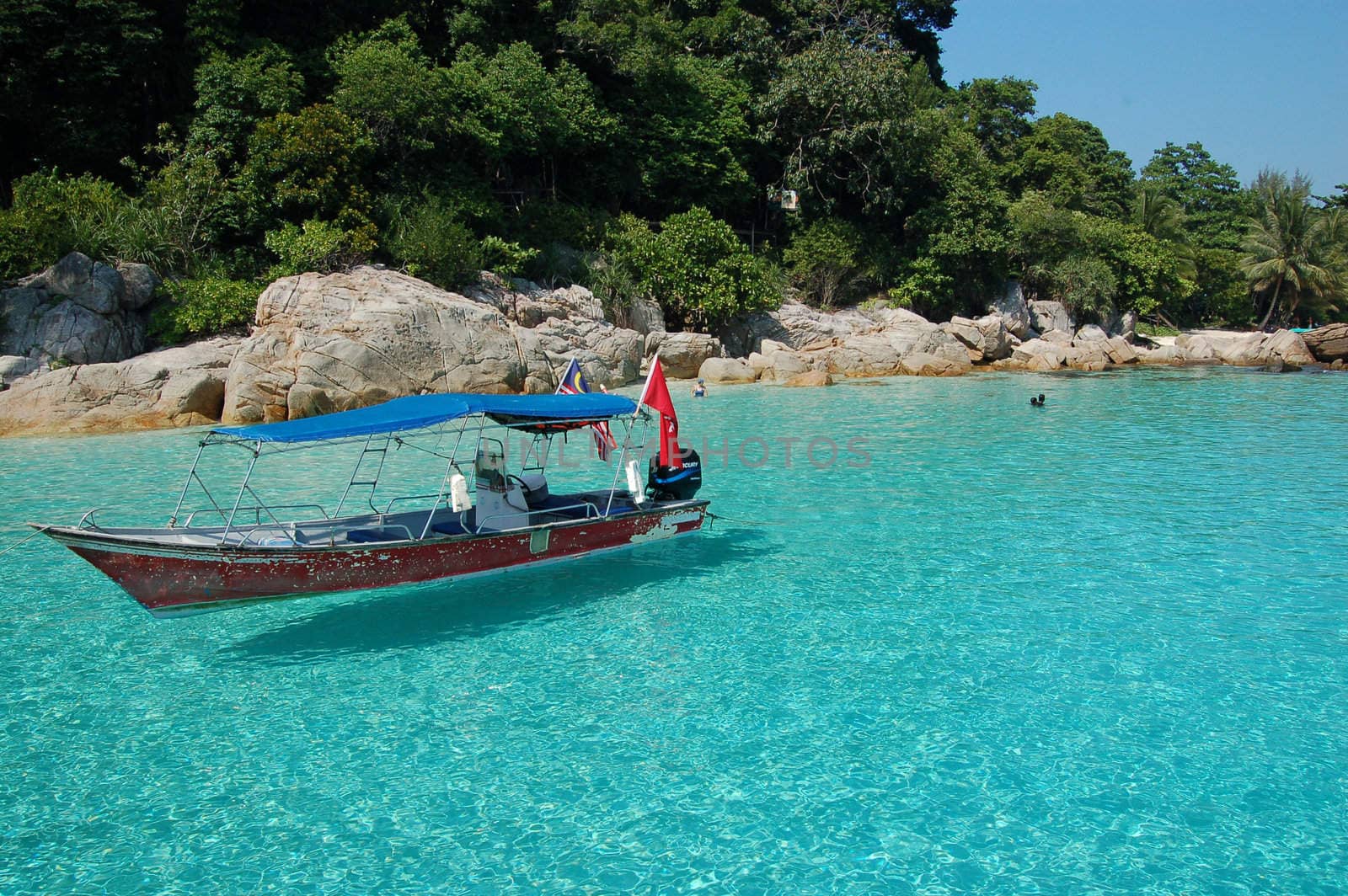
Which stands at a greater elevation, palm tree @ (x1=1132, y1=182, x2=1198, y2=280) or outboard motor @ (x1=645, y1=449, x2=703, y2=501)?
palm tree @ (x1=1132, y1=182, x2=1198, y2=280)

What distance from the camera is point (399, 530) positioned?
32.9 feet

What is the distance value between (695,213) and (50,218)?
821 inches

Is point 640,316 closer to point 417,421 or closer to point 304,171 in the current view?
point 304,171

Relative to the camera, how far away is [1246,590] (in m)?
10.2

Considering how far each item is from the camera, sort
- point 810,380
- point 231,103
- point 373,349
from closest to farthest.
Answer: point 373,349 < point 231,103 < point 810,380

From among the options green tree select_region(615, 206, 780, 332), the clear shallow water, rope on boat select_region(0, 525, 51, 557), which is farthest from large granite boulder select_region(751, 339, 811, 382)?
rope on boat select_region(0, 525, 51, 557)

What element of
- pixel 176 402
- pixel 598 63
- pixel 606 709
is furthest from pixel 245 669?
pixel 598 63

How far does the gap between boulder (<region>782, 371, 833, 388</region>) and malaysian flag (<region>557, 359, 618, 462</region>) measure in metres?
18.5

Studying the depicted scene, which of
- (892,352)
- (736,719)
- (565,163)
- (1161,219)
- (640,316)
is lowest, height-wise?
(736,719)

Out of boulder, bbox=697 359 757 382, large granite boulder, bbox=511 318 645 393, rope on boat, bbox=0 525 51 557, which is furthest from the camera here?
boulder, bbox=697 359 757 382

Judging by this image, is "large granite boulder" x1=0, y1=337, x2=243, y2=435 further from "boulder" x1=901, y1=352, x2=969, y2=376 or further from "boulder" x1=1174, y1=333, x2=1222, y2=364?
"boulder" x1=1174, y1=333, x2=1222, y2=364

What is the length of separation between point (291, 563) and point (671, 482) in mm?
4947

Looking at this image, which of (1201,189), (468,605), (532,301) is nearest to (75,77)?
(532,301)

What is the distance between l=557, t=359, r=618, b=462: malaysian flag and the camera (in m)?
12.0
